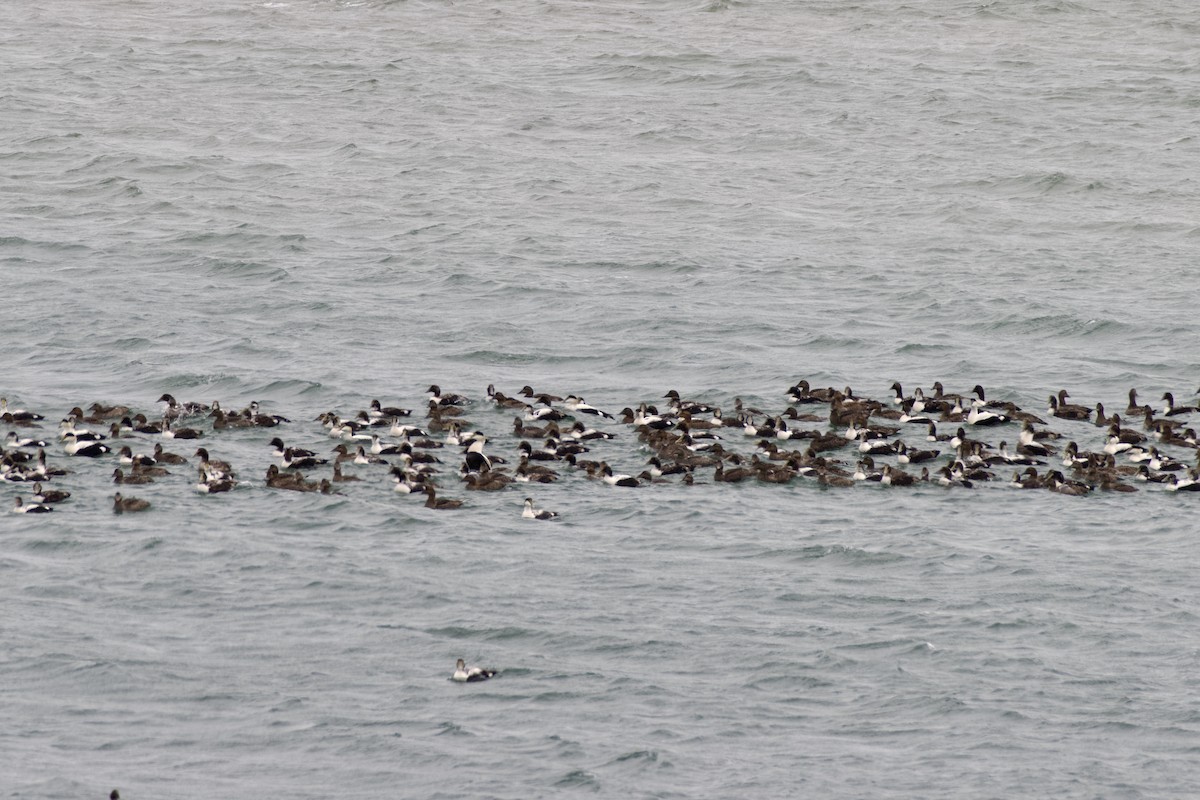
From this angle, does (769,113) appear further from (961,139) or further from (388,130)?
(388,130)

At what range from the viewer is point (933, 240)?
47.5 meters

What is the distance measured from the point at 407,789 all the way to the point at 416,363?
18081 millimetres

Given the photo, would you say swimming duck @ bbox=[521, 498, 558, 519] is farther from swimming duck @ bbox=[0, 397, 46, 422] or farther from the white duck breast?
swimming duck @ bbox=[0, 397, 46, 422]

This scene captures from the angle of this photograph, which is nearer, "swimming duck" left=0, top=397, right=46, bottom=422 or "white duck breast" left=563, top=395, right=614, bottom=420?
"swimming duck" left=0, top=397, right=46, bottom=422

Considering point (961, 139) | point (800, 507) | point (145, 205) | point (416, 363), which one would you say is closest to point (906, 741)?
point (800, 507)

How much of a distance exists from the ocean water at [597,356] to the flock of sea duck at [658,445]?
16.5 inches

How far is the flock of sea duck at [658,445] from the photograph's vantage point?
2934cm

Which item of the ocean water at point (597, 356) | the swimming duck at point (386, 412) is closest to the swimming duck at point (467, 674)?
the ocean water at point (597, 356)

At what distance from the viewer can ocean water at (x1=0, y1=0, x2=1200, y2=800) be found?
2136 cm

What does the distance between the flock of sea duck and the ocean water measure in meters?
0.42

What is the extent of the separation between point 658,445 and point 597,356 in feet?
25.2

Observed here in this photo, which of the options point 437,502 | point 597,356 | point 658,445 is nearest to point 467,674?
point 437,502

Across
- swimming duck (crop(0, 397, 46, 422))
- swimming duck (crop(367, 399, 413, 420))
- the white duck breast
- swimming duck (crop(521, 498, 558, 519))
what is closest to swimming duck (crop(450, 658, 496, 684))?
swimming duck (crop(521, 498, 558, 519))

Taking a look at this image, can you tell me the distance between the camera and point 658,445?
102 ft
